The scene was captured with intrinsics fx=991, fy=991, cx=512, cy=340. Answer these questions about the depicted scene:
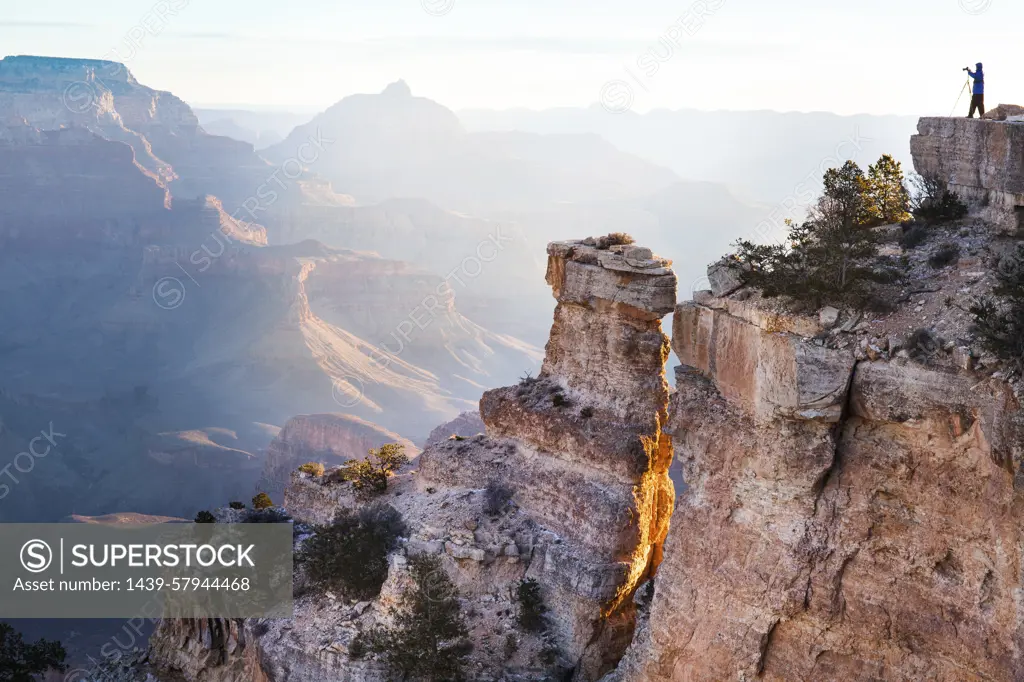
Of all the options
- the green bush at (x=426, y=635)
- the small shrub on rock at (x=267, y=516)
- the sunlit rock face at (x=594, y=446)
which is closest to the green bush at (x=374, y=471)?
the small shrub on rock at (x=267, y=516)

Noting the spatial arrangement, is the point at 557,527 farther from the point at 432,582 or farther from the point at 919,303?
the point at 919,303

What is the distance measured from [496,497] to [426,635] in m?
4.81

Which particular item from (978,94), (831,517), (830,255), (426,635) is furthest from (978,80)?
(426,635)

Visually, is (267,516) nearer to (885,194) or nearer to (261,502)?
(261,502)

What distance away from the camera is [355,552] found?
29.6 meters

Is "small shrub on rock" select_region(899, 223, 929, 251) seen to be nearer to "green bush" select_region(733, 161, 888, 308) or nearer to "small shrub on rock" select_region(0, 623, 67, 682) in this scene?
"green bush" select_region(733, 161, 888, 308)

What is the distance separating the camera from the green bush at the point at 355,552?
2939 cm

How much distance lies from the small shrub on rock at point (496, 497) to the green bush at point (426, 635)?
234cm

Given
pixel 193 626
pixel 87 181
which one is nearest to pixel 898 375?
pixel 193 626

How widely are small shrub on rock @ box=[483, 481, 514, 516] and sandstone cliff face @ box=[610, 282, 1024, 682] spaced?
8.46m

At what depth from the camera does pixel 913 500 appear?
17.2 metres

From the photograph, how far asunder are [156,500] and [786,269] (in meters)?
87.5

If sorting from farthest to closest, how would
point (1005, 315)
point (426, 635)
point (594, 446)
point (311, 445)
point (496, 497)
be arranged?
point (311, 445) < point (496, 497) < point (594, 446) < point (426, 635) < point (1005, 315)

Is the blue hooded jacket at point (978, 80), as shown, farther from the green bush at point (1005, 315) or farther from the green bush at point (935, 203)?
the green bush at point (1005, 315)
